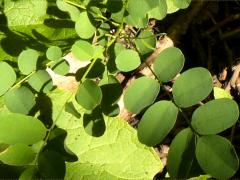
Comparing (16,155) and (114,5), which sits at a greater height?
(114,5)

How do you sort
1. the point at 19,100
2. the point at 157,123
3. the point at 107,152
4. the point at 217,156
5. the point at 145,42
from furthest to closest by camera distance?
the point at 107,152, the point at 145,42, the point at 19,100, the point at 157,123, the point at 217,156

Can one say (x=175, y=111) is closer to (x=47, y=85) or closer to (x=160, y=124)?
(x=160, y=124)

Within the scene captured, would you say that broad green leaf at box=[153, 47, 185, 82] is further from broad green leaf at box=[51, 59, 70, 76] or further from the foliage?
broad green leaf at box=[51, 59, 70, 76]

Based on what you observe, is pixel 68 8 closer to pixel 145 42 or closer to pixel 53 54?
pixel 53 54

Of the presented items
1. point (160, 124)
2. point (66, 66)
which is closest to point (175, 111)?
point (160, 124)

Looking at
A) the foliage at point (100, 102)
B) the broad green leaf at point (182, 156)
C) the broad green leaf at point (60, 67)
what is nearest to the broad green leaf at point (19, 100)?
the foliage at point (100, 102)

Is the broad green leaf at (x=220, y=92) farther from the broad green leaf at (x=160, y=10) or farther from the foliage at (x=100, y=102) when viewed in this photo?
the broad green leaf at (x=160, y=10)

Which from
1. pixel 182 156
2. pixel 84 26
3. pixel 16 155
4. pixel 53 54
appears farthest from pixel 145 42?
pixel 16 155
